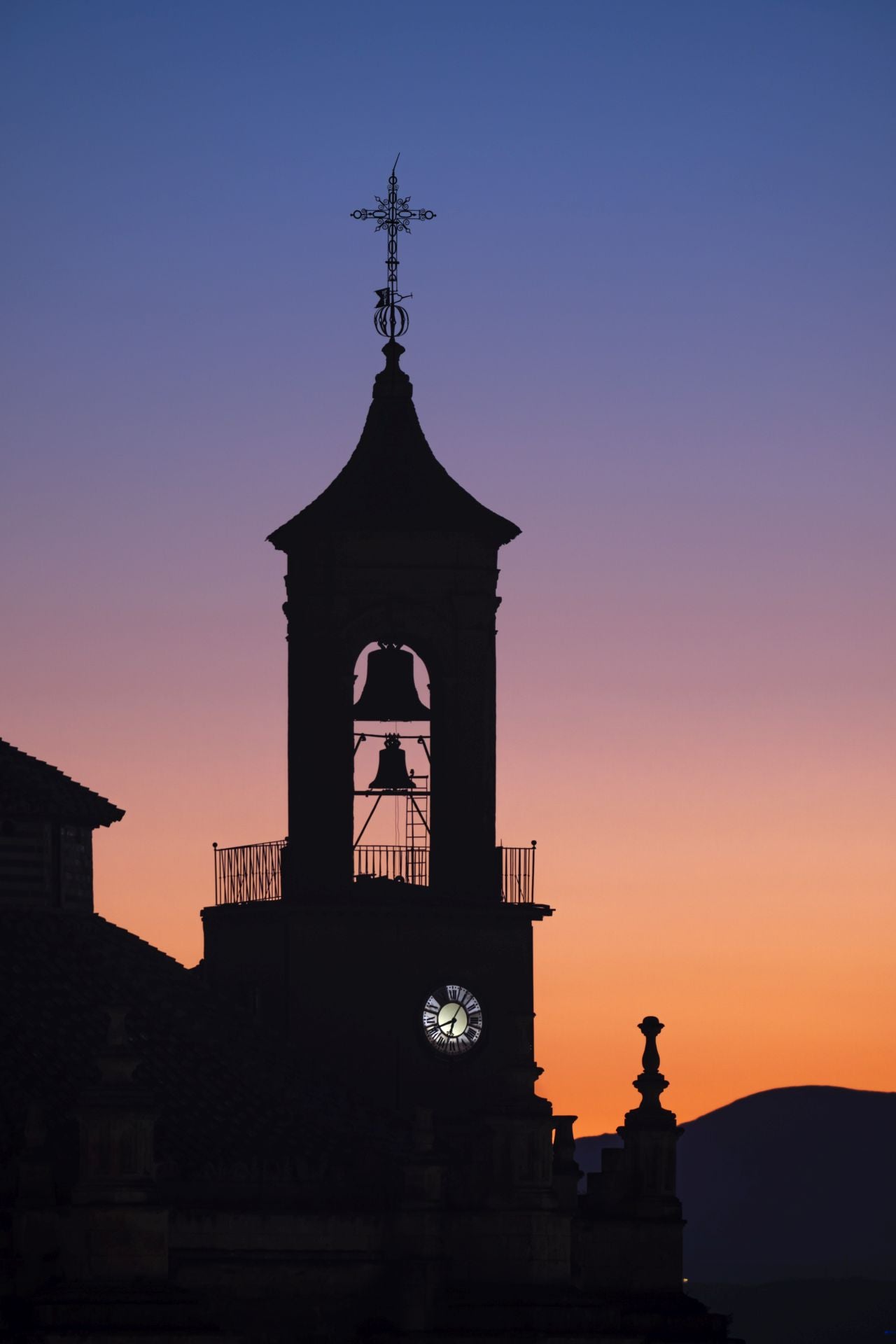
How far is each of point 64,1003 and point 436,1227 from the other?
8.12 m

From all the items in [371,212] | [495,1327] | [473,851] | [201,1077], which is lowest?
[495,1327]

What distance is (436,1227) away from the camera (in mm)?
63656

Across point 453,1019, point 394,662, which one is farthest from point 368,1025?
point 394,662

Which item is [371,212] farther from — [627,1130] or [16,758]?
[627,1130]

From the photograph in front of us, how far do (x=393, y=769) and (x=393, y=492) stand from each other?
17.9 ft

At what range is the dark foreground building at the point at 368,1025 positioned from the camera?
6306cm

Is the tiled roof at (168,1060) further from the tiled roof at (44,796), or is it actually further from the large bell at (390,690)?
the large bell at (390,690)

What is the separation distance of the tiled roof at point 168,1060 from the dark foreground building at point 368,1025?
0.07 metres

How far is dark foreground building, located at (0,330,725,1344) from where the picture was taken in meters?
63.1

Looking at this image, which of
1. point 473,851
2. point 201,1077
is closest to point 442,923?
point 473,851

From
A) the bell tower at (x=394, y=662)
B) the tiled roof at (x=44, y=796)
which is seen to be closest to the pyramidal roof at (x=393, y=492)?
the bell tower at (x=394, y=662)

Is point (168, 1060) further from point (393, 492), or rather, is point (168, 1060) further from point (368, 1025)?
point (393, 492)

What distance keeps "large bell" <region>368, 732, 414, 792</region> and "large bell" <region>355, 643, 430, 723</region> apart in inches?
18.0

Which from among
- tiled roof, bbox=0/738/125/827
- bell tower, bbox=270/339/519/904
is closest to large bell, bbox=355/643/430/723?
bell tower, bbox=270/339/519/904
